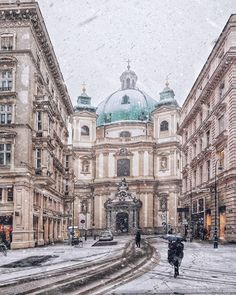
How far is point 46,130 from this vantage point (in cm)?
4112

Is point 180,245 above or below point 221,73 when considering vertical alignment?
below

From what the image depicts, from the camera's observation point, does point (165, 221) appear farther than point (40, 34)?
Yes

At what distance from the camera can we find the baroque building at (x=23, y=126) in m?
37.4

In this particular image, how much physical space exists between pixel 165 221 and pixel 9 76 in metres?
51.7

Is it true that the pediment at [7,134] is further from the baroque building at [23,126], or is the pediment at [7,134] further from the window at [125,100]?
the window at [125,100]

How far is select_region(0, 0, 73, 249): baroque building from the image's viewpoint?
1471 inches

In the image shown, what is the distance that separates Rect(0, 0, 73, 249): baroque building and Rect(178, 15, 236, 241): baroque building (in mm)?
14806

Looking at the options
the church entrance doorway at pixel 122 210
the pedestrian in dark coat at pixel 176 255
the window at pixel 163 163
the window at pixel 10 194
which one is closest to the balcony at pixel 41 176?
the window at pixel 10 194

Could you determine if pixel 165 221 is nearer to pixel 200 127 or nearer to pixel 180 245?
pixel 200 127

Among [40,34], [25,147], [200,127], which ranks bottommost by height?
[25,147]

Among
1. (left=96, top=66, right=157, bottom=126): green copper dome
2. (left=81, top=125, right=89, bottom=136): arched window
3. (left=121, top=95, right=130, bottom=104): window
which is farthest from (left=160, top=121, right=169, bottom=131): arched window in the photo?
(left=81, top=125, right=89, bottom=136): arched window

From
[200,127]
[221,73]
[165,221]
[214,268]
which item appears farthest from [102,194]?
[214,268]

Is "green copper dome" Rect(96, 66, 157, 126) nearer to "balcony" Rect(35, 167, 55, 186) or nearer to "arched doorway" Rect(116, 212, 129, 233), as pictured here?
"arched doorway" Rect(116, 212, 129, 233)

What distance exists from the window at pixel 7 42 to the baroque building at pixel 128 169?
4819 cm
